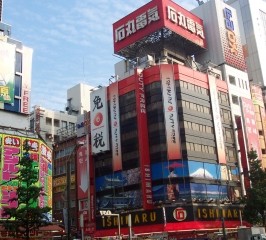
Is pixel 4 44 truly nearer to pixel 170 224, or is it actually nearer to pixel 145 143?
pixel 145 143

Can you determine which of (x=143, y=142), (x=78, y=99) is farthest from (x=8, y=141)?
(x=78, y=99)

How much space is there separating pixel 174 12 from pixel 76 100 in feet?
128

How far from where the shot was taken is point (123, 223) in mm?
73875

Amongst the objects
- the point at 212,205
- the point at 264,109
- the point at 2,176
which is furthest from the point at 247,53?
the point at 2,176

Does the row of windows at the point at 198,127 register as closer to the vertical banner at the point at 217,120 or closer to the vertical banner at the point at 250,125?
the vertical banner at the point at 217,120

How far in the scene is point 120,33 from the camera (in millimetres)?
91312

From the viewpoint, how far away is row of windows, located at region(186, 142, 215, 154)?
72.3 metres

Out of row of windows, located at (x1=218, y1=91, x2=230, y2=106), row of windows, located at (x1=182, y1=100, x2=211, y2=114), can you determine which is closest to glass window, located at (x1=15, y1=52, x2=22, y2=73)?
row of windows, located at (x1=182, y1=100, x2=211, y2=114)

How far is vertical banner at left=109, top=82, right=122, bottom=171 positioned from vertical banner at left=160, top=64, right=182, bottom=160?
1030 centimetres

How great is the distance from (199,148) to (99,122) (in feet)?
66.8

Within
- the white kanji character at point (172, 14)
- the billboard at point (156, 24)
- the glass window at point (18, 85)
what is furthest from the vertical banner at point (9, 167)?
the white kanji character at point (172, 14)

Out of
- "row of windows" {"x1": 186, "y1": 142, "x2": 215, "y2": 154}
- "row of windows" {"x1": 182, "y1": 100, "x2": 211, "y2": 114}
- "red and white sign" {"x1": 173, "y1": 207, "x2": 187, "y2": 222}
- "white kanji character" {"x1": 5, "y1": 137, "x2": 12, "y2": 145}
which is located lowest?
"red and white sign" {"x1": 173, "y1": 207, "x2": 187, "y2": 222}

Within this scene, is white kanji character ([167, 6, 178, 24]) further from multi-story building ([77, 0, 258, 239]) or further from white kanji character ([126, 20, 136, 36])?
white kanji character ([126, 20, 136, 36])

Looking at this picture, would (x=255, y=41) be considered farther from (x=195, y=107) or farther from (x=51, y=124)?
(x=51, y=124)
